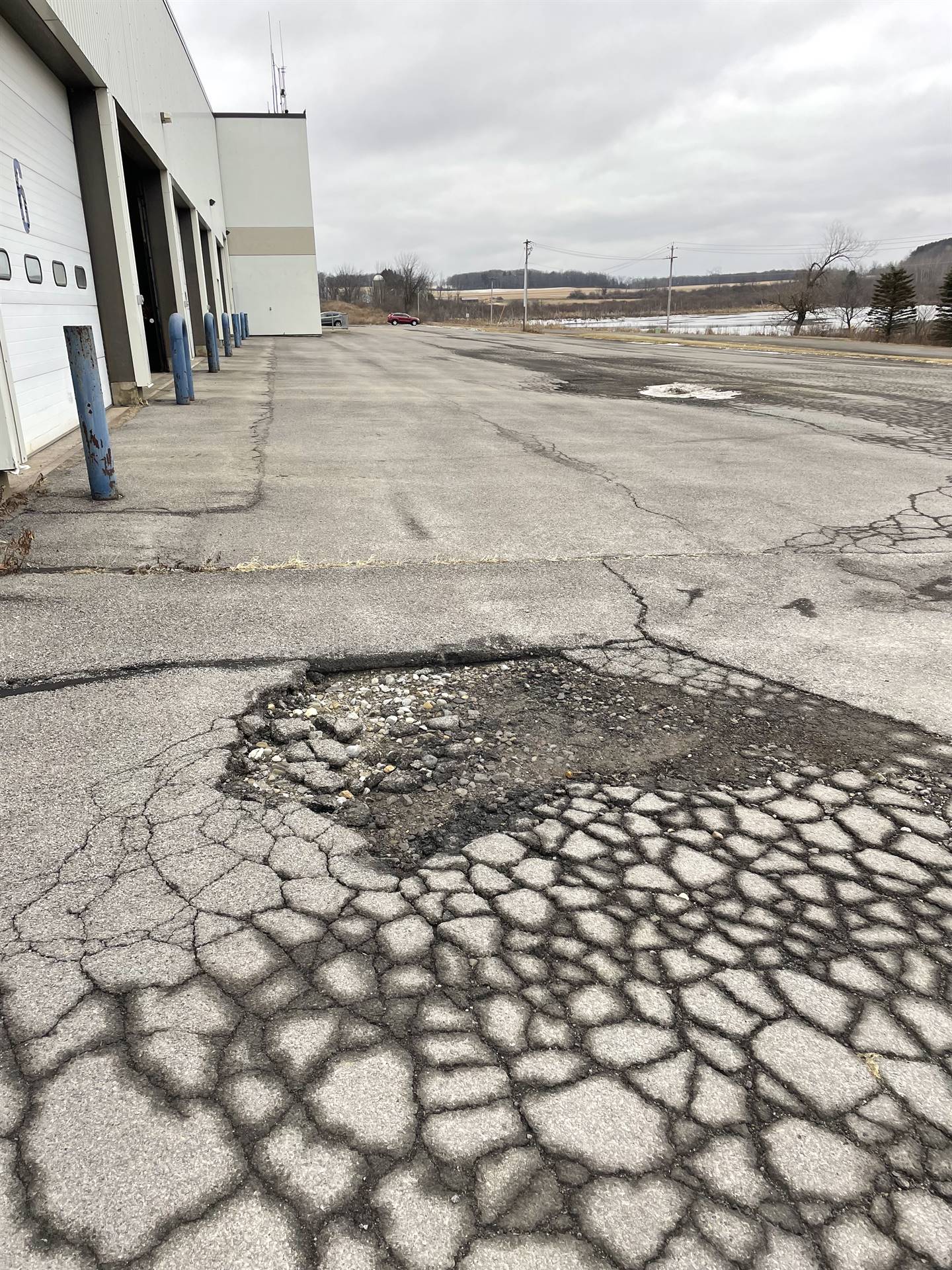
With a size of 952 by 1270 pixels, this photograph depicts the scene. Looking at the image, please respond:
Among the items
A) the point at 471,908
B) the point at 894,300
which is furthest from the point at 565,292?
the point at 471,908

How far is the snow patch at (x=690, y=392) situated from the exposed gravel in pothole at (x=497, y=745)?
40.1 feet

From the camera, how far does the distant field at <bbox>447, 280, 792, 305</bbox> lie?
389 ft

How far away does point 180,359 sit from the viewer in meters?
12.2

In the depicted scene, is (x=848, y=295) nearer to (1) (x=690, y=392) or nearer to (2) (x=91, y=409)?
(1) (x=690, y=392)

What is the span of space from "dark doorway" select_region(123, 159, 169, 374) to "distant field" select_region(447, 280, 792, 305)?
104m

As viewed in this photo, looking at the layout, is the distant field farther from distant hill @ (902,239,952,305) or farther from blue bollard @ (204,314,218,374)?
blue bollard @ (204,314,218,374)

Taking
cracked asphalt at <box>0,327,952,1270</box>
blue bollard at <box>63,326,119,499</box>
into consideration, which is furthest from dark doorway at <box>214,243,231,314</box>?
cracked asphalt at <box>0,327,952,1270</box>

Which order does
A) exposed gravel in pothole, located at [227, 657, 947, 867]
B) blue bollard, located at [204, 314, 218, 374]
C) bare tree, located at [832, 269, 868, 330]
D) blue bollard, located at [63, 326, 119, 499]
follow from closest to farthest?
exposed gravel in pothole, located at [227, 657, 947, 867] < blue bollard, located at [63, 326, 119, 499] < blue bollard, located at [204, 314, 218, 374] < bare tree, located at [832, 269, 868, 330]

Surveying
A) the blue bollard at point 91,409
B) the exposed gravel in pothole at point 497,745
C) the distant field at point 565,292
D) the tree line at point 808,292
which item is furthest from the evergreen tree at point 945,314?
the distant field at point 565,292

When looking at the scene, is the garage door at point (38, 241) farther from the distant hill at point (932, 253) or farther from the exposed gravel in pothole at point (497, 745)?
the distant hill at point (932, 253)

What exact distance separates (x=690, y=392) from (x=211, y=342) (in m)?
10.2

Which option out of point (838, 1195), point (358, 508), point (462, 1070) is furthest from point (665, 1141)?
point (358, 508)

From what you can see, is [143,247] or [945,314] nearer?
[143,247]

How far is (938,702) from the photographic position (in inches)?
154
